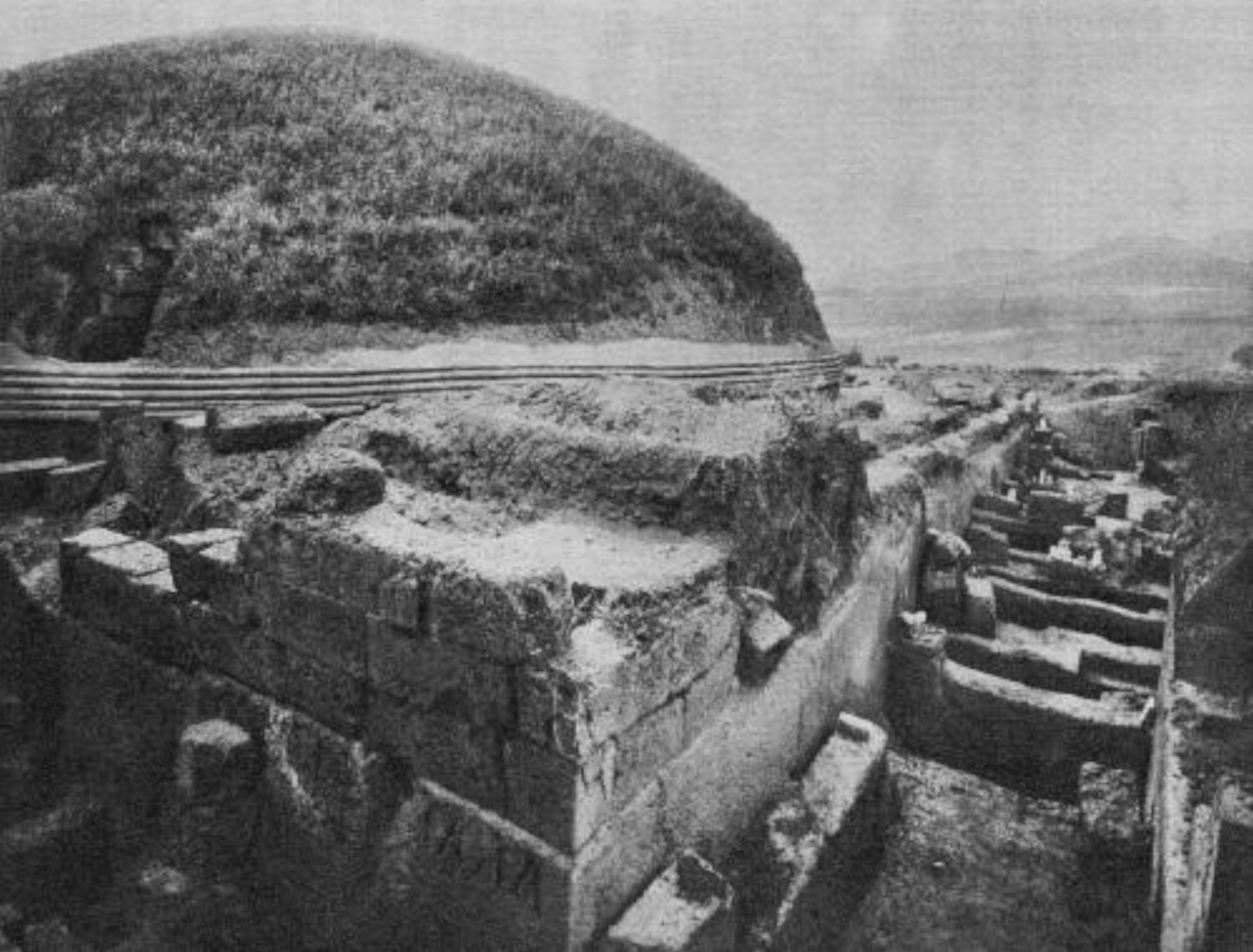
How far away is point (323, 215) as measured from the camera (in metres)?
14.4

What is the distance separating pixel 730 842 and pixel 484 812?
1.31m

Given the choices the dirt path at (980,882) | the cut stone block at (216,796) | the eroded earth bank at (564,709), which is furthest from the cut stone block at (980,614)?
the cut stone block at (216,796)

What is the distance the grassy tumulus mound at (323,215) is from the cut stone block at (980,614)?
31.0 ft

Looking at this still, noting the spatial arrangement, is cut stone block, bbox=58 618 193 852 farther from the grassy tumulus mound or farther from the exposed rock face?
the exposed rock face


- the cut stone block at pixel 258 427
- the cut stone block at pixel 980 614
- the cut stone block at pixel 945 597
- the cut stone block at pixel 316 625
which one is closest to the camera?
the cut stone block at pixel 316 625

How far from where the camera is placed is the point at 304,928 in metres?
3.78

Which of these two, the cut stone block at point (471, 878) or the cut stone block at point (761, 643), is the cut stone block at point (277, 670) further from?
the cut stone block at point (761, 643)

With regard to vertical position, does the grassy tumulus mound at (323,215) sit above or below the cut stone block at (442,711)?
above

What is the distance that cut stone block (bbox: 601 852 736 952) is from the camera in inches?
113

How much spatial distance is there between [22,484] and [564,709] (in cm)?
597

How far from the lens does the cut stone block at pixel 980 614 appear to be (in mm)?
7375

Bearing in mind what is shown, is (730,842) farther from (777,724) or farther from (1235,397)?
(1235,397)

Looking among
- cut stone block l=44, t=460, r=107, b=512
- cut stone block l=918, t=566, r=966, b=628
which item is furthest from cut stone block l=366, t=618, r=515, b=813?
cut stone block l=918, t=566, r=966, b=628

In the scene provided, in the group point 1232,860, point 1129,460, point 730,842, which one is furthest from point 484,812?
point 1129,460
